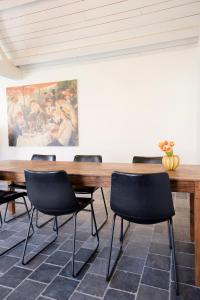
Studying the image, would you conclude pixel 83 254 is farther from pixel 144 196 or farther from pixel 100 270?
pixel 144 196

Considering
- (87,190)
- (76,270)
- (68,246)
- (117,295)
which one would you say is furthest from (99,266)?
(87,190)

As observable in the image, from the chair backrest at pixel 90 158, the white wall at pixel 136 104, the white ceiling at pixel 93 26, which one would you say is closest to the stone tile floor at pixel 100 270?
the chair backrest at pixel 90 158

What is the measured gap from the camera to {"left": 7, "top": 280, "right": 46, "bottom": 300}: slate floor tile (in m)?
1.44

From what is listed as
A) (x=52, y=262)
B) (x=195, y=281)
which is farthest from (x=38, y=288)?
(x=195, y=281)

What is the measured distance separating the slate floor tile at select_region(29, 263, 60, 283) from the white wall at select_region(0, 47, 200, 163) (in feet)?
9.10

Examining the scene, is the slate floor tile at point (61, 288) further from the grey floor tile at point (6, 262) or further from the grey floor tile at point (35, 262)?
the grey floor tile at point (6, 262)

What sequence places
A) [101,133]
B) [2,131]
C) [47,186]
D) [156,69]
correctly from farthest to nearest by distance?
[2,131] < [101,133] < [156,69] < [47,186]

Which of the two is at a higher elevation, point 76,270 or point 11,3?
point 11,3

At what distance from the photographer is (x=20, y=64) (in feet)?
15.0

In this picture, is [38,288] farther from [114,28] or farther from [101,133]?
[114,28]

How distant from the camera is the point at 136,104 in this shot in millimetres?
4094

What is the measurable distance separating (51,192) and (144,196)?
743mm

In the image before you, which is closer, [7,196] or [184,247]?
[184,247]

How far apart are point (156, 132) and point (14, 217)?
2.76 meters
